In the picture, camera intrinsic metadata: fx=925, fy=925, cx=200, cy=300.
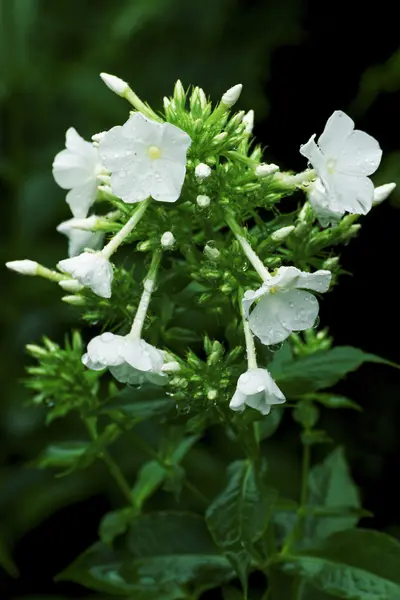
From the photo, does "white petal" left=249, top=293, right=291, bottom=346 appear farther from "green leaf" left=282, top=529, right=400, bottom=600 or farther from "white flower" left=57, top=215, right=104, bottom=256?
"green leaf" left=282, top=529, right=400, bottom=600

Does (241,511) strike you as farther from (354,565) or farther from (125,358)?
(125,358)

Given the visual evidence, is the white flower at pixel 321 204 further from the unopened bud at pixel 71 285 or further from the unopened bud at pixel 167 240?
the unopened bud at pixel 71 285

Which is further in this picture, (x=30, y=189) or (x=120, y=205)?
(x=30, y=189)

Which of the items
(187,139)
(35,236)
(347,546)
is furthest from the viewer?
(35,236)

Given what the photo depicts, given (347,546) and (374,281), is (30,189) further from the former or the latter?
(347,546)

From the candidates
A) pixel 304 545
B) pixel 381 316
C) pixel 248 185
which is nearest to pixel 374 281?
pixel 381 316

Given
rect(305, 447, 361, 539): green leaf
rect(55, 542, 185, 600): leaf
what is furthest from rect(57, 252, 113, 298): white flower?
rect(305, 447, 361, 539): green leaf

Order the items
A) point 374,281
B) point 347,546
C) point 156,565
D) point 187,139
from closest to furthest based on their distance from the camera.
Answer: point 187,139 < point 347,546 < point 156,565 < point 374,281
